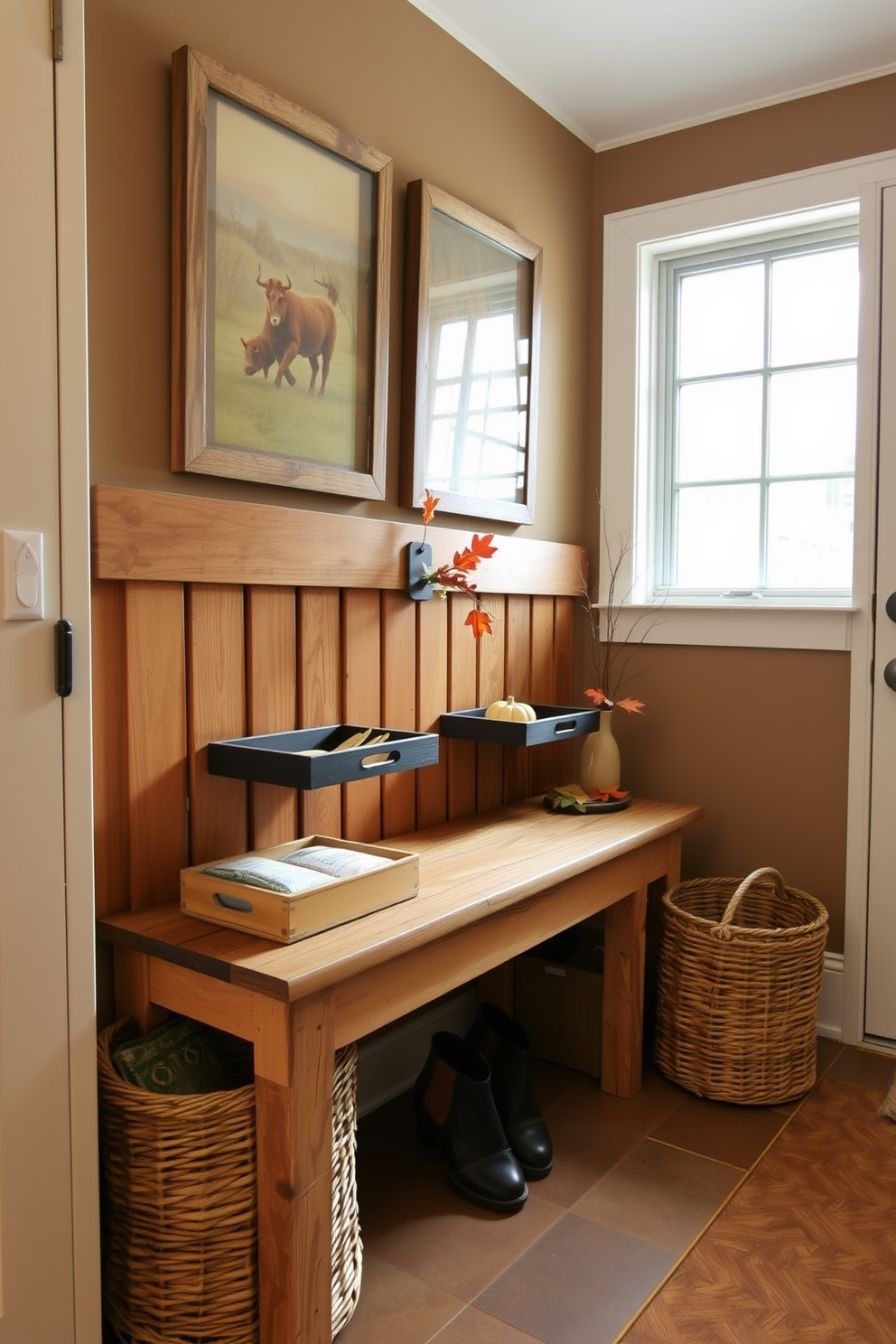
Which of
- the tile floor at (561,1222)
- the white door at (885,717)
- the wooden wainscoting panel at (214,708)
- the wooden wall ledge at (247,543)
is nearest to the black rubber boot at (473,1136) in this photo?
the tile floor at (561,1222)

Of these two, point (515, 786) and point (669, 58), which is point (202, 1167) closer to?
point (515, 786)

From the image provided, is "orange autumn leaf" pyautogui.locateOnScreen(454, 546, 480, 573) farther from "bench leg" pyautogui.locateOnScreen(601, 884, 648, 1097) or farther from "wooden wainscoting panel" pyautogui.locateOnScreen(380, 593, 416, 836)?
→ "bench leg" pyautogui.locateOnScreen(601, 884, 648, 1097)

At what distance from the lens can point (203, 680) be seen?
1.75m

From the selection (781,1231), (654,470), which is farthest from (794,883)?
(654,470)

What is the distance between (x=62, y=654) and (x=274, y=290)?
859mm

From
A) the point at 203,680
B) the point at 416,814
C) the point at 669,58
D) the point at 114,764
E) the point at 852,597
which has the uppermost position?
the point at 669,58

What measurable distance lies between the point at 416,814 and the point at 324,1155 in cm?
95

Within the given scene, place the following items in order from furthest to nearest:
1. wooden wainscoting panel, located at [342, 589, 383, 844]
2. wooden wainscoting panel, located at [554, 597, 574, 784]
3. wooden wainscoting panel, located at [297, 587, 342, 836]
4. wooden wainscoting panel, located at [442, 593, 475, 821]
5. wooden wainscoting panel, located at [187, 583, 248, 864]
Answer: wooden wainscoting panel, located at [554, 597, 574, 784] → wooden wainscoting panel, located at [442, 593, 475, 821] → wooden wainscoting panel, located at [342, 589, 383, 844] → wooden wainscoting panel, located at [297, 587, 342, 836] → wooden wainscoting panel, located at [187, 583, 248, 864]

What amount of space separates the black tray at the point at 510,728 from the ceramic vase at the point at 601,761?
0.10 m

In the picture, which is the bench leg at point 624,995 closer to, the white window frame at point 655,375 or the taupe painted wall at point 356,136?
the white window frame at point 655,375

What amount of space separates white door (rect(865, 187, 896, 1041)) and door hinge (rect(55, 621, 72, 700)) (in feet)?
6.43

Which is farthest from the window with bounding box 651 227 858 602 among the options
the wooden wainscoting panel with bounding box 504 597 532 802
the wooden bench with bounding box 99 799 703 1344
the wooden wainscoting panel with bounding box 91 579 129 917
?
the wooden wainscoting panel with bounding box 91 579 129 917

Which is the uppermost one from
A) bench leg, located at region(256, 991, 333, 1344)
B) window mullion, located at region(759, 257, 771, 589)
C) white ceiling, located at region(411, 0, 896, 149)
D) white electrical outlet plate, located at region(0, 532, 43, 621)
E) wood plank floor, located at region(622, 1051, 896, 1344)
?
white ceiling, located at region(411, 0, 896, 149)

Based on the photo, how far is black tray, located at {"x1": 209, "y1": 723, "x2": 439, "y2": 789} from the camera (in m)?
1.65
